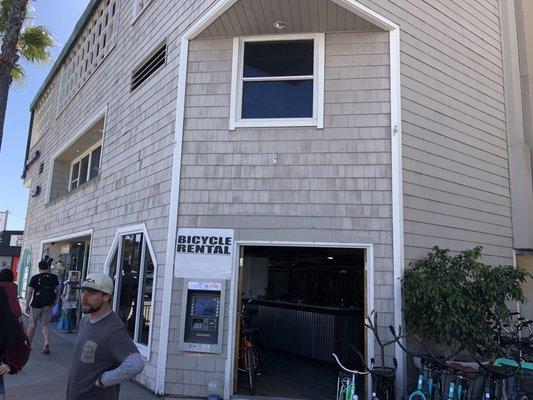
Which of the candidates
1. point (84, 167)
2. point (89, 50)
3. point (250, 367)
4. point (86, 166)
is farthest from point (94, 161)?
point (250, 367)

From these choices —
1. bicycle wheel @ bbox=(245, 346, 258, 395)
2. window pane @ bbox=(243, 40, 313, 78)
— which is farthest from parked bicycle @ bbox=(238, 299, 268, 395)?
window pane @ bbox=(243, 40, 313, 78)

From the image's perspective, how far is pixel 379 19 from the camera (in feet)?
23.2

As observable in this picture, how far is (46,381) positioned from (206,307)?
9.45 ft

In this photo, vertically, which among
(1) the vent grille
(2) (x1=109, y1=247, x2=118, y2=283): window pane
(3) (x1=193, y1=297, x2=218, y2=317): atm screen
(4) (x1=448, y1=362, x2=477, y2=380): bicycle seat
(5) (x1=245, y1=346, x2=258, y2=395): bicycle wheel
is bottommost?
(5) (x1=245, y1=346, x2=258, y2=395): bicycle wheel

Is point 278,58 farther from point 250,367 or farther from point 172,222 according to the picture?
point 250,367

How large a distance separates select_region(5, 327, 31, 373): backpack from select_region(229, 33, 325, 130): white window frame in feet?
14.4

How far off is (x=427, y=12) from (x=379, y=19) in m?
1.32

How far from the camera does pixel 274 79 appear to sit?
7605mm

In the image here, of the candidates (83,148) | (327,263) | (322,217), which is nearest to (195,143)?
(322,217)

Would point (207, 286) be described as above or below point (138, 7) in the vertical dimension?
below

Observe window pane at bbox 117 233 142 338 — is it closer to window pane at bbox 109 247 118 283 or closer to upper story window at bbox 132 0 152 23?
window pane at bbox 109 247 118 283

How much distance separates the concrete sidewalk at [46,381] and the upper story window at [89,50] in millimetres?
7322

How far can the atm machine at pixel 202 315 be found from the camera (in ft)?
22.8

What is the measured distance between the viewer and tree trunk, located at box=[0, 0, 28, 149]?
262 inches
